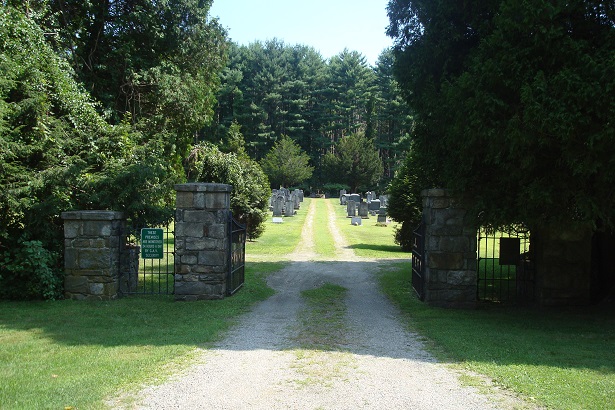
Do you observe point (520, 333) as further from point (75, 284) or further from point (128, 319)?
point (75, 284)

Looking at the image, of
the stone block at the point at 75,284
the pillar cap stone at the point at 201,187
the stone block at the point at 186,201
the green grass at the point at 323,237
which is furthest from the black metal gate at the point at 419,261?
the green grass at the point at 323,237

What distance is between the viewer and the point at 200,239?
31.9 feet

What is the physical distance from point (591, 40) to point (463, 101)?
1959mm

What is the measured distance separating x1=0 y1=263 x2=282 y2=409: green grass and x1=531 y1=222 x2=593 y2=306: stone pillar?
5.44 metres

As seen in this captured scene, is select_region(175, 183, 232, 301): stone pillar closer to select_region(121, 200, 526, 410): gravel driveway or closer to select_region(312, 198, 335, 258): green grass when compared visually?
select_region(121, 200, 526, 410): gravel driveway

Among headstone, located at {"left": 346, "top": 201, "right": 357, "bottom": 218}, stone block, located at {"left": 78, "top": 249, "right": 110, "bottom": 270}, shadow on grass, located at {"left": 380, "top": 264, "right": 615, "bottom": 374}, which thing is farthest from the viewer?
headstone, located at {"left": 346, "top": 201, "right": 357, "bottom": 218}

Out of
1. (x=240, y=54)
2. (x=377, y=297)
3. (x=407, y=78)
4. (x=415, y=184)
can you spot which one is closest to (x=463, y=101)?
(x=407, y=78)

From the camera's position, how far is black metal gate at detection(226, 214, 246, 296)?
10.1m

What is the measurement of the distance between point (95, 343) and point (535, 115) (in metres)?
6.47

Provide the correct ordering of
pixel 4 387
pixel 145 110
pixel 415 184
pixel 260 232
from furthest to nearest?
pixel 260 232 → pixel 145 110 → pixel 415 184 → pixel 4 387

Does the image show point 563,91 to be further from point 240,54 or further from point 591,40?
point 240,54

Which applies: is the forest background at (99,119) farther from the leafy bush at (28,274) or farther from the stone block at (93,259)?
the stone block at (93,259)

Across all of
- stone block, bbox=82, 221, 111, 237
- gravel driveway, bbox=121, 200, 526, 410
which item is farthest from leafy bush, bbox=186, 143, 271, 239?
gravel driveway, bbox=121, 200, 526, 410

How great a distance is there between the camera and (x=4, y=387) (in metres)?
5.01
